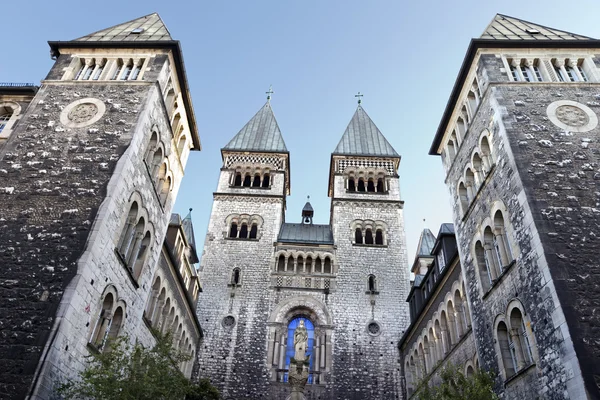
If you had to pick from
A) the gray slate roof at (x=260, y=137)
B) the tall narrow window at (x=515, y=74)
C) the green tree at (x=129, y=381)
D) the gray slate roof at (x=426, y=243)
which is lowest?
the green tree at (x=129, y=381)

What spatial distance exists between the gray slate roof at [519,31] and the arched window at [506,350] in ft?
40.2

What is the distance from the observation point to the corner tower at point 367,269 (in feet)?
103

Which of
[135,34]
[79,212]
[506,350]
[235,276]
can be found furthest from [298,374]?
[135,34]

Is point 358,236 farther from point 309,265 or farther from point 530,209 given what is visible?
point 530,209

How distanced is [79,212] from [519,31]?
19.8 metres

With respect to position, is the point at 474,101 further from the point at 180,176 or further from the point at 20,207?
the point at 20,207

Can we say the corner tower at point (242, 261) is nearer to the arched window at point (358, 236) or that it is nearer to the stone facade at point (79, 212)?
the arched window at point (358, 236)

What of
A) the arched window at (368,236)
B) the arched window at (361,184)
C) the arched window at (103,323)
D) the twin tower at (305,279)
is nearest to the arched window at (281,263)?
the twin tower at (305,279)

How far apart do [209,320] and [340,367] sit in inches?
373

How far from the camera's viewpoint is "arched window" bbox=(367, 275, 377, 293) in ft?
115

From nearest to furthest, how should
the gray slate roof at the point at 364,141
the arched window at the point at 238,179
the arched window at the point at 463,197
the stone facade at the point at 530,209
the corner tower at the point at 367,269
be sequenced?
the stone facade at the point at 530,209 → the arched window at the point at 463,197 → the corner tower at the point at 367,269 → the arched window at the point at 238,179 → the gray slate roof at the point at 364,141

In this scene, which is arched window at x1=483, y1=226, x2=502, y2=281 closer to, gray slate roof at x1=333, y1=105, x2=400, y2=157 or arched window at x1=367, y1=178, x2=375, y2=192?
arched window at x1=367, y1=178, x2=375, y2=192

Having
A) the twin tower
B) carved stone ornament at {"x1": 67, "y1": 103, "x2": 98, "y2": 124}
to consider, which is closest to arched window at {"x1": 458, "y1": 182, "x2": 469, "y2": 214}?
carved stone ornament at {"x1": 67, "y1": 103, "x2": 98, "y2": 124}

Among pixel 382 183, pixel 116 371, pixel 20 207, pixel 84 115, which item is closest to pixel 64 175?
pixel 20 207
